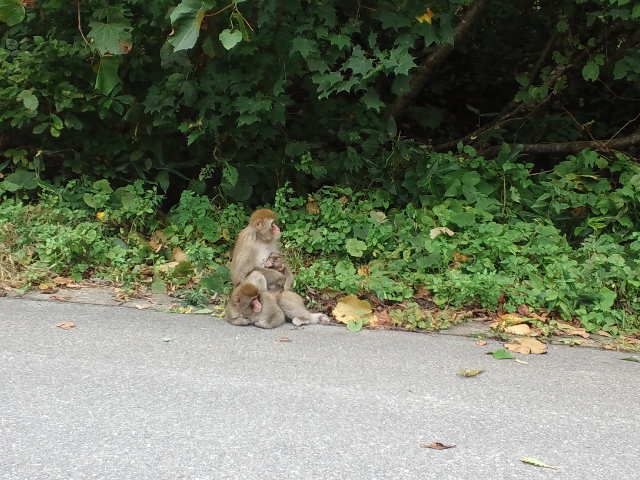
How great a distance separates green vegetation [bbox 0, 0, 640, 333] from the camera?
6.27 m

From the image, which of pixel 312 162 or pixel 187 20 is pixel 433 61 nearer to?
pixel 312 162

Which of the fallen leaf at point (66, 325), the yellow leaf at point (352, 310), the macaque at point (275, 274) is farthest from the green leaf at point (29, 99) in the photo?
the yellow leaf at point (352, 310)

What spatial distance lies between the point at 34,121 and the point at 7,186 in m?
0.75

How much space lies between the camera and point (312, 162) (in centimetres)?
772

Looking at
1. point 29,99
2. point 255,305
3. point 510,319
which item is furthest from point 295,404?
point 29,99

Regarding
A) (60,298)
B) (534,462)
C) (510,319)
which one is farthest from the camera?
(60,298)

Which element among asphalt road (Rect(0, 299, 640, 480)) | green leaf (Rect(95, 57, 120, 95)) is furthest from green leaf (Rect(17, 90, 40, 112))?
asphalt road (Rect(0, 299, 640, 480))

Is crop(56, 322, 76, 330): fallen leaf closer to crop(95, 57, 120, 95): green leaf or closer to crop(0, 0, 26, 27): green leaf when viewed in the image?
crop(95, 57, 120, 95): green leaf

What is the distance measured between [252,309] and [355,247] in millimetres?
1642

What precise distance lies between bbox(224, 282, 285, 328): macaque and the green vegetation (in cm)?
61

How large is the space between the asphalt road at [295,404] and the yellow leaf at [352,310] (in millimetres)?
228

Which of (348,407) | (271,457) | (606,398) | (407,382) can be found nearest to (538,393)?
(606,398)

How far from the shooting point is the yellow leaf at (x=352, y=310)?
5699mm

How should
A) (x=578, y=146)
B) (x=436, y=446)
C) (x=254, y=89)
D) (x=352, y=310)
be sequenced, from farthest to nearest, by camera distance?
(x=578, y=146)
(x=254, y=89)
(x=352, y=310)
(x=436, y=446)
